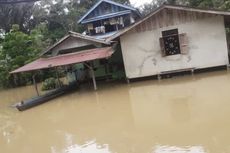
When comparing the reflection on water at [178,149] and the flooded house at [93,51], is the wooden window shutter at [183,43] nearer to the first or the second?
the flooded house at [93,51]

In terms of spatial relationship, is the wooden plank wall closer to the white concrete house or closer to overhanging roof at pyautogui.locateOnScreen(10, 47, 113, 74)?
the white concrete house

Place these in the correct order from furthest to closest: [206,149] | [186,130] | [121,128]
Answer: [121,128]
[186,130]
[206,149]

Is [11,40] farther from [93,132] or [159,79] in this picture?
[93,132]

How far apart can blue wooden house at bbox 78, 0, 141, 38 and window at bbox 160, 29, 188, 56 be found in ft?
28.0

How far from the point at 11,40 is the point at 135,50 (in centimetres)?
1168

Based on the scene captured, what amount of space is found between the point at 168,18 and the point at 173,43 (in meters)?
1.37

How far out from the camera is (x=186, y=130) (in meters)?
7.52

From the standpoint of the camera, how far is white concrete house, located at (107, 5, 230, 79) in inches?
608

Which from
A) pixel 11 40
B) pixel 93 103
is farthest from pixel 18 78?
pixel 93 103

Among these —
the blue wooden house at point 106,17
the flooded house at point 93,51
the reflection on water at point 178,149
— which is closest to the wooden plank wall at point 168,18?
the flooded house at point 93,51

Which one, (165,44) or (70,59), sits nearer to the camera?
(165,44)

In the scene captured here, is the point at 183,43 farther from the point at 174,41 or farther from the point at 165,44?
the point at 165,44

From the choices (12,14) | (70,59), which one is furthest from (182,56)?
(12,14)

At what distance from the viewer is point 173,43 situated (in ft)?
54.2
